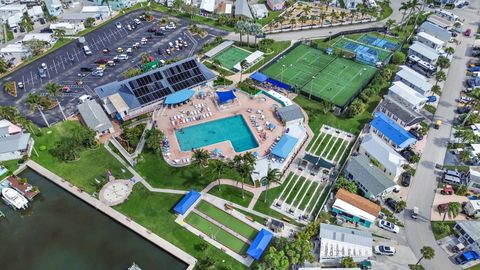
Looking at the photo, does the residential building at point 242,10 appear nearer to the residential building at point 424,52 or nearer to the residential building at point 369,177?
the residential building at point 424,52

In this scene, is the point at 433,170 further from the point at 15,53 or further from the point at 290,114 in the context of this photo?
the point at 15,53

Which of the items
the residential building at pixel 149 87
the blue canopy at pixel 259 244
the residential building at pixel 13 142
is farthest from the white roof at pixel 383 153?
the residential building at pixel 13 142

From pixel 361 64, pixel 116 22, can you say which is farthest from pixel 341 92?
pixel 116 22

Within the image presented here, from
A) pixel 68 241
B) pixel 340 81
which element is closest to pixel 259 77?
pixel 340 81

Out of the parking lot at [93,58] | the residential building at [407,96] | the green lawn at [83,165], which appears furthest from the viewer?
the parking lot at [93,58]

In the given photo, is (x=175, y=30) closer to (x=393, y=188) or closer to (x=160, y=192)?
(x=160, y=192)

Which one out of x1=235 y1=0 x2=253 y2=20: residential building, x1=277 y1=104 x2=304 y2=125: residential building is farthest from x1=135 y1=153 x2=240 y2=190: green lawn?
x1=235 y1=0 x2=253 y2=20: residential building
